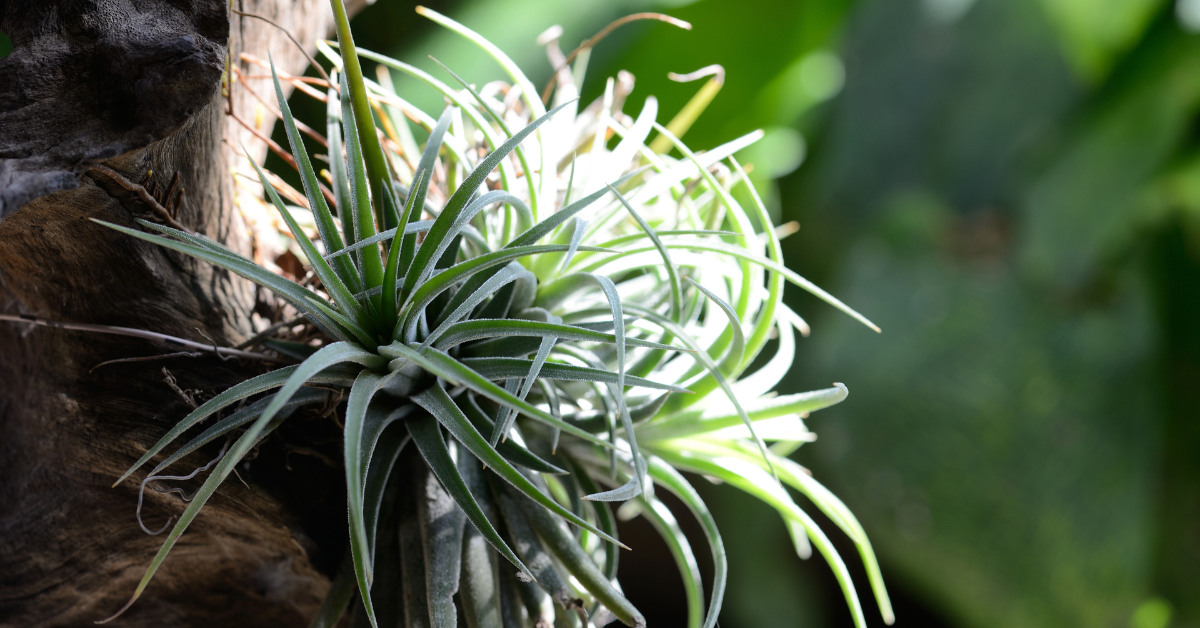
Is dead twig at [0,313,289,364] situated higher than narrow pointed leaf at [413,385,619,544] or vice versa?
dead twig at [0,313,289,364]

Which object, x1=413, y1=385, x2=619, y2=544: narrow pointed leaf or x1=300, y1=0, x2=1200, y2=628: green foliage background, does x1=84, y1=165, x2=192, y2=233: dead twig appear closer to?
x1=413, y1=385, x2=619, y2=544: narrow pointed leaf

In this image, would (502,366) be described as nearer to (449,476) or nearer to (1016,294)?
(449,476)

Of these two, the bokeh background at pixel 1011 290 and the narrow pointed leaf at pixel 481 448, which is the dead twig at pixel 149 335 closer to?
the narrow pointed leaf at pixel 481 448

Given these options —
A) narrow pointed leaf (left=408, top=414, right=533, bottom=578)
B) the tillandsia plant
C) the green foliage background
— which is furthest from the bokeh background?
narrow pointed leaf (left=408, top=414, right=533, bottom=578)

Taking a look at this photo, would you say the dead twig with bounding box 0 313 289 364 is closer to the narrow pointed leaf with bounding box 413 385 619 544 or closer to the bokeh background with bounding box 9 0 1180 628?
the narrow pointed leaf with bounding box 413 385 619 544

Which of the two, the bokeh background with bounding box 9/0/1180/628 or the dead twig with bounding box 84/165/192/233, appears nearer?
the dead twig with bounding box 84/165/192/233

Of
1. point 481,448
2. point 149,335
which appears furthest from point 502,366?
point 149,335

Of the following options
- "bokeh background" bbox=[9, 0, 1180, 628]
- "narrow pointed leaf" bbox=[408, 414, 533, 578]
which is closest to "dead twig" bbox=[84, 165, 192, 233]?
"narrow pointed leaf" bbox=[408, 414, 533, 578]

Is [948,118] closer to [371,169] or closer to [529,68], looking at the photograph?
[529,68]
